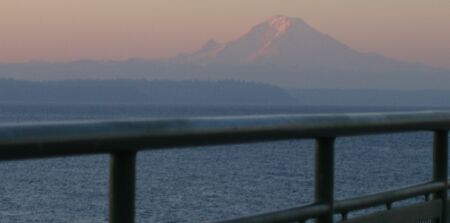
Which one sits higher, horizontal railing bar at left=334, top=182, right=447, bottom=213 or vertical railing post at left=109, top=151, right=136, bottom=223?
vertical railing post at left=109, top=151, right=136, bottom=223

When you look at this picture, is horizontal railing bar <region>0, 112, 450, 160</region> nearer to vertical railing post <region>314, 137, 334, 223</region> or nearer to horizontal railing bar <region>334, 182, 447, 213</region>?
vertical railing post <region>314, 137, 334, 223</region>

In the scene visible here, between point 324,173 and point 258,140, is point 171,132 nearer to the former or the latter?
point 258,140

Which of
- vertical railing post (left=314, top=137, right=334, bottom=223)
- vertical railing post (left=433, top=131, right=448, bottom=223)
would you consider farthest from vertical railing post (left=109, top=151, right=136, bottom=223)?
vertical railing post (left=433, top=131, right=448, bottom=223)

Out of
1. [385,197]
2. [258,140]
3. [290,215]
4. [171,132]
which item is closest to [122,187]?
[171,132]

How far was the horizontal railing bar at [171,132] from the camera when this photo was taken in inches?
110

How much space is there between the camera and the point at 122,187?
10.3 feet

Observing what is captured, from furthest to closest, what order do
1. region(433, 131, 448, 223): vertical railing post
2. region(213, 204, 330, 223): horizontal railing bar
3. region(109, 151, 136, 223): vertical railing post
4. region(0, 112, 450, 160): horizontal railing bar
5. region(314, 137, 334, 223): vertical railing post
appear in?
region(433, 131, 448, 223): vertical railing post
region(314, 137, 334, 223): vertical railing post
region(213, 204, 330, 223): horizontal railing bar
region(109, 151, 136, 223): vertical railing post
region(0, 112, 450, 160): horizontal railing bar

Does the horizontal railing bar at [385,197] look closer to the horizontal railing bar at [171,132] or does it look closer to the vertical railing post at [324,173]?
the vertical railing post at [324,173]

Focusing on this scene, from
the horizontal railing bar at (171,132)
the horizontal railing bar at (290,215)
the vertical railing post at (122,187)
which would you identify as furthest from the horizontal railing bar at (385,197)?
the vertical railing post at (122,187)

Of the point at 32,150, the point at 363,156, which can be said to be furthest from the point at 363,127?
the point at 363,156

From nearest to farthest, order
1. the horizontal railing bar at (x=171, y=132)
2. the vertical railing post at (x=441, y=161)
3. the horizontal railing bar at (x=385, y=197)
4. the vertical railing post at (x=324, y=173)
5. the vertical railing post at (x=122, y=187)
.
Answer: the horizontal railing bar at (x=171, y=132), the vertical railing post at (x=122, y=187), the vertical railing post at (x=324, y=173), the horizontal railing bar at (x=385, y=197), the vertical railing post at (x=441, y=161)

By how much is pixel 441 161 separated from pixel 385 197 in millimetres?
664

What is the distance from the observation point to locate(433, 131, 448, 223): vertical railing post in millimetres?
5133

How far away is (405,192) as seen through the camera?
15.6 ft
